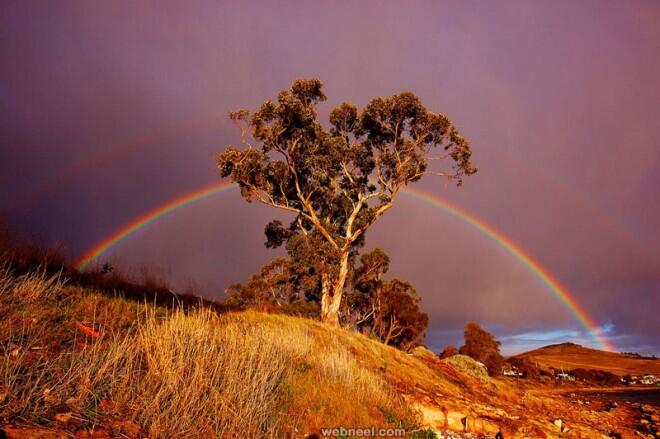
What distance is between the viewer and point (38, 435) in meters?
3.34

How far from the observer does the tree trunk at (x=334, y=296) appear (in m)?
25.2

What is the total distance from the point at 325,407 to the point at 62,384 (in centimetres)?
429

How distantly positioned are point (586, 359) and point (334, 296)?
394ft

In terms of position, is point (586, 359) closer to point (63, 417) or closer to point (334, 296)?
point (334, 296)

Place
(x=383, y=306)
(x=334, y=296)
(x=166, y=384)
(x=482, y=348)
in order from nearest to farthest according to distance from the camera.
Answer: (x=166, y=384) < (x=334, y=296) < (x=383, y=306) < (x=482, y=348)

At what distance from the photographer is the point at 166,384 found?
199 inches

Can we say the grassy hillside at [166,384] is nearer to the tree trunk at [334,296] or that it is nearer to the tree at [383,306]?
the tree trunk at [334,296]

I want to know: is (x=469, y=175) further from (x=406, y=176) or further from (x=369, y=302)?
(x=369, y=302)

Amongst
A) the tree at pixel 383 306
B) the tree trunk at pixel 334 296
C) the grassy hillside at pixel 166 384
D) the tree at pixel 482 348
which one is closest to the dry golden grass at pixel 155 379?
the grassy hillside at pixel 166 384

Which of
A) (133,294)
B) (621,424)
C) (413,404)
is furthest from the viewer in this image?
(621,424)

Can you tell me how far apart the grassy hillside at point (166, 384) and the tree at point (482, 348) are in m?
36.6

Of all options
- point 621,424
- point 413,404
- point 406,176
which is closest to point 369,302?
point 406,176

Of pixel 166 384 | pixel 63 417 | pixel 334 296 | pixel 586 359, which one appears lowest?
pixel 63 417

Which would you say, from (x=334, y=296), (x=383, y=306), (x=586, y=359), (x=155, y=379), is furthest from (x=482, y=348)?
(x=586, y=359)
